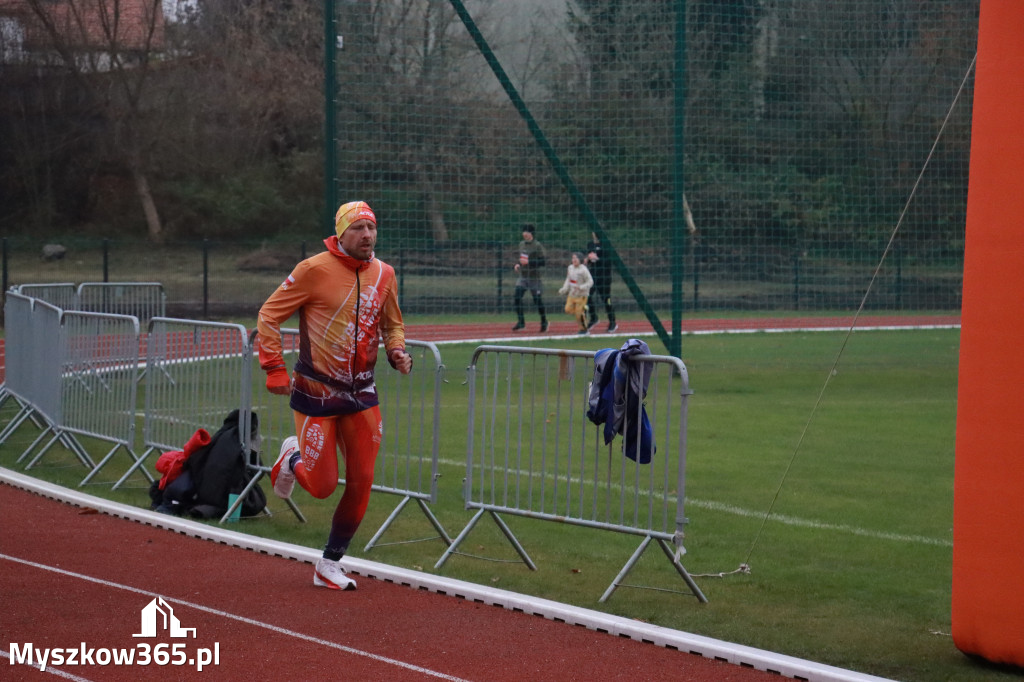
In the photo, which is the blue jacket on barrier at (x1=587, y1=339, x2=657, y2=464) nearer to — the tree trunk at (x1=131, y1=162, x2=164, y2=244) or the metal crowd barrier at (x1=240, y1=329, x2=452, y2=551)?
the metal crowd barrier at (x1=240, y1=329, x2=452, y2=551)

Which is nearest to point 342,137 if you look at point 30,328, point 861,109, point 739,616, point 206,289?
point 30,328

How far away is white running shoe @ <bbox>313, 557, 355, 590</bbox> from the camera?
7094mm

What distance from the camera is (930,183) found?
63.3 ft

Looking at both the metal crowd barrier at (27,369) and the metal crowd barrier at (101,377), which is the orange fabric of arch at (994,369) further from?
the metal crowd barrier at (27,369)

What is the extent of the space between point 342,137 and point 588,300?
23.4ft

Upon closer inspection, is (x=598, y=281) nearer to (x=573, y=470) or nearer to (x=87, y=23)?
(x=573, y=470)

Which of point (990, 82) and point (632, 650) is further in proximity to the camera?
point (632, 650)

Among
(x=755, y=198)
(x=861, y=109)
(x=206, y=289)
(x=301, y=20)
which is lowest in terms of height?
(x=206, y=289)

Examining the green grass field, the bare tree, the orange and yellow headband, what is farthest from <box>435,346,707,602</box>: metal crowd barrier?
the bare tree

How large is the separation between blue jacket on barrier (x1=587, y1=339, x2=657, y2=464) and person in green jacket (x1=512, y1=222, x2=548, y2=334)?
11779 millimetres

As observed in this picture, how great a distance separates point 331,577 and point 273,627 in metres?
0.83

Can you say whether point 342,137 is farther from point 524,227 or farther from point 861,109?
point 861,109

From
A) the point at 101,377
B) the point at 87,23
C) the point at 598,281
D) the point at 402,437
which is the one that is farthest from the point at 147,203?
the point at 101,377

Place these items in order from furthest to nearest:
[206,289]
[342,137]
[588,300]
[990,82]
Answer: [206,289]
[588,300]
[342,137]
[990,82]
